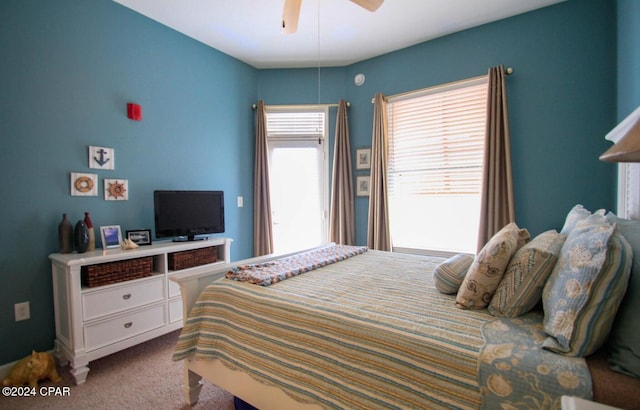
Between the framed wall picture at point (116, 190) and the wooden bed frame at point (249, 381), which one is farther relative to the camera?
the framed wall picture at point (116, 190)

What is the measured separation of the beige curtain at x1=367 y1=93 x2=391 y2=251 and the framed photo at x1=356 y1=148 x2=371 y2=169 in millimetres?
159

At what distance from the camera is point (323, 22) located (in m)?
2.86

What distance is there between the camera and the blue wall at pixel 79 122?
203 cm

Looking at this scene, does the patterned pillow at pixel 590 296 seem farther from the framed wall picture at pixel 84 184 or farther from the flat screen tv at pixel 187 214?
the framed wall picture at pixel 84 184

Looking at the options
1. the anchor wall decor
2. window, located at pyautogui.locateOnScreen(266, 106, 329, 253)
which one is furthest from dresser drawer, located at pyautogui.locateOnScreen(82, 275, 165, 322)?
window, located at pyautogui.locateOnScreen(266, 106, 329, 253)

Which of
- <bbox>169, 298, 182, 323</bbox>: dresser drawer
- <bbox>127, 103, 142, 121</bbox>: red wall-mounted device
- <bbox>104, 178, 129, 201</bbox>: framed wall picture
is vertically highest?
<bbox>127, 103, 142, 121</bbox>: red wall-mounted device

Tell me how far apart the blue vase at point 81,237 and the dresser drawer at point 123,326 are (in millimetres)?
553

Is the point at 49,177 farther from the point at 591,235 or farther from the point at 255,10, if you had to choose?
the point at 591,235

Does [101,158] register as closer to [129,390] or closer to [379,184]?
[129,390]

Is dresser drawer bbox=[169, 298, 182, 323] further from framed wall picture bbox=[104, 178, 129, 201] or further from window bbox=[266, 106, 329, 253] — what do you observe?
window bbox=[266, 106, 329, 253]

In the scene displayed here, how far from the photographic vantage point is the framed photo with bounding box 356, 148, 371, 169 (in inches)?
144

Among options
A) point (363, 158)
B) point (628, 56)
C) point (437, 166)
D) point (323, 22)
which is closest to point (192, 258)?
point (363, 158)

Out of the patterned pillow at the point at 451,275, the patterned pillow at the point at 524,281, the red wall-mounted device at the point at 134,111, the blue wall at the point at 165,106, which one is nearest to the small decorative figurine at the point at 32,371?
the blue wall at the point at 165,106

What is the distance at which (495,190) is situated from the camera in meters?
2.73
